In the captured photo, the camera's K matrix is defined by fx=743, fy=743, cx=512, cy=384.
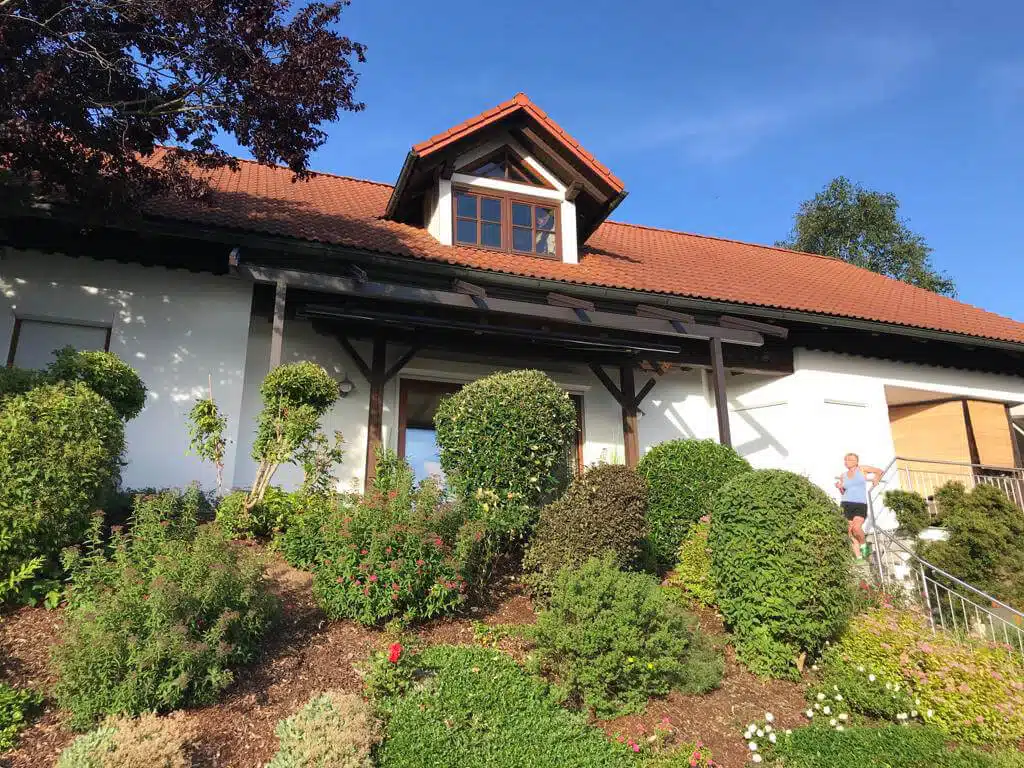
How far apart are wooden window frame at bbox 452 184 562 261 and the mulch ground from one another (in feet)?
20.1

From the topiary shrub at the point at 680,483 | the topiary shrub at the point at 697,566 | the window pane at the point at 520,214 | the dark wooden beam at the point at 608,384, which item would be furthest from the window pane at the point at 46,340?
the topiary shrub at the point at 697,566

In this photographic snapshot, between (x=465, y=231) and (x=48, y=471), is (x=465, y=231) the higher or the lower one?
the higher one

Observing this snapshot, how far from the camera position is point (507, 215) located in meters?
11.3

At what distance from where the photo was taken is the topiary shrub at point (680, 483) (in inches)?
312

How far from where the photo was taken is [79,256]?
8.66 metres

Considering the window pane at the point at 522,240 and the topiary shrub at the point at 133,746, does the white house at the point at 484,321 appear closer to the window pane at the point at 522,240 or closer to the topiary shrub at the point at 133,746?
the window pane at the point at 522,240

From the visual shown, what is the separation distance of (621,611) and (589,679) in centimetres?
53

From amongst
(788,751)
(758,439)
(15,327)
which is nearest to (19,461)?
(15,327)

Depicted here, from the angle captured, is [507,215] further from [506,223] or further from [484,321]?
[484,321]

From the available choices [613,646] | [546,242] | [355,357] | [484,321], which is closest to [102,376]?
[355,357]

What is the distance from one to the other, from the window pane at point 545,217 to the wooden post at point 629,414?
100 inches

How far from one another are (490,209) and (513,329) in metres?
2.52

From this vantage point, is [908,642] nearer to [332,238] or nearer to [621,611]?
[621,611]

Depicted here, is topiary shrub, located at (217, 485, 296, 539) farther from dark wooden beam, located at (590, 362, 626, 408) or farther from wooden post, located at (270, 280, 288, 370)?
dark wooden beam, located at (590, 362, 626, 408)
